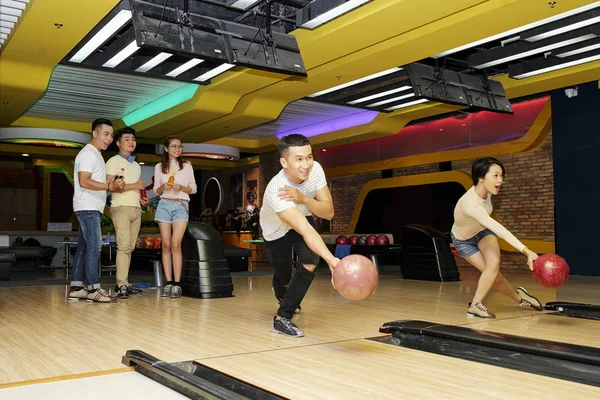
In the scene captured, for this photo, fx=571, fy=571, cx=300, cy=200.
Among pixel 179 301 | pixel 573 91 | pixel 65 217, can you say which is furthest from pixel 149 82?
pixel 65 217

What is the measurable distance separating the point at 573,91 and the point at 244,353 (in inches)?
308

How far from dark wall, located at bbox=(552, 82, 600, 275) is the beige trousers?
6.62 meters

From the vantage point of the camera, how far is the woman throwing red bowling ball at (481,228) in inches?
151

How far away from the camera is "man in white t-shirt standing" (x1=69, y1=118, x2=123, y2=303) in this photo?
4613mm

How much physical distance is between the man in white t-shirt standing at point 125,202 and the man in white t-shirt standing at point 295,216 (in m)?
1.94

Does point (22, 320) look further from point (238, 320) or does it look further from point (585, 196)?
point (585, 196)

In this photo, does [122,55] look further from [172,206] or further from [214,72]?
[172,206]

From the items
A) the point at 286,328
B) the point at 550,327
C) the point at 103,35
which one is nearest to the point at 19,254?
the point at 103,35

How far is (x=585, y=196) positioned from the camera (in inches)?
337

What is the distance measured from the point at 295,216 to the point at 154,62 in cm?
528

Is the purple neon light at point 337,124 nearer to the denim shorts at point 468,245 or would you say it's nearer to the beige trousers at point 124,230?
the beige trousers at point 124,230

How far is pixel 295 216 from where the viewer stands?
2.94 meters

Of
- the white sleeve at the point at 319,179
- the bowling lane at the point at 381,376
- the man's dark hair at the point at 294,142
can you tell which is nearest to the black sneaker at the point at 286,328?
the bowling lane at the point at 381,376

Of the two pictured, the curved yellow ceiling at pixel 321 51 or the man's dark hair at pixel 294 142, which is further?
the curved yellow ceiling at pixel 321 51
